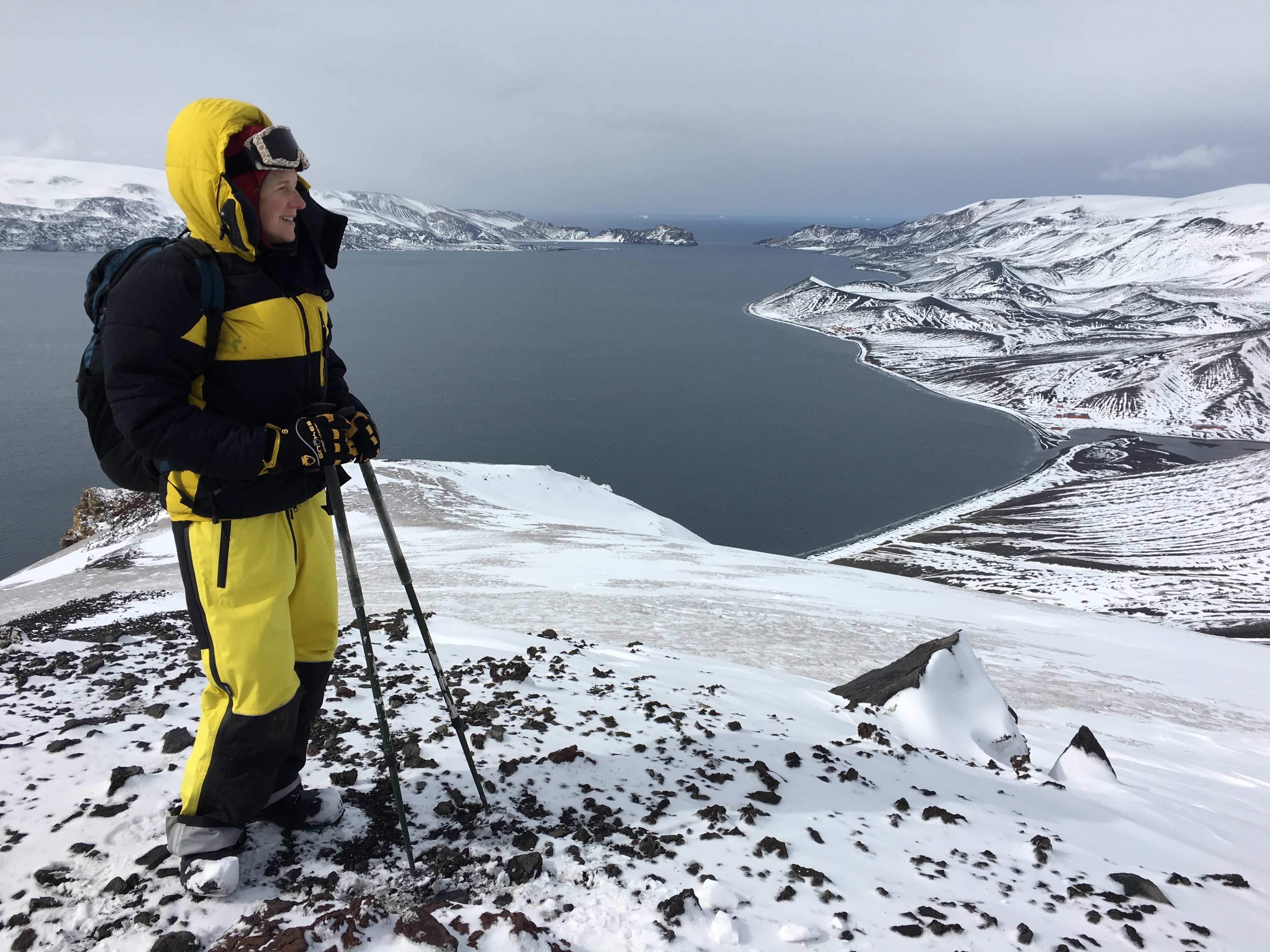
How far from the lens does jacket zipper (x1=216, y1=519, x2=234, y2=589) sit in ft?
8.44

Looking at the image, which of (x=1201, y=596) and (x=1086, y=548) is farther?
(x=1086, y=548)

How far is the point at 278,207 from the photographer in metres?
2.64

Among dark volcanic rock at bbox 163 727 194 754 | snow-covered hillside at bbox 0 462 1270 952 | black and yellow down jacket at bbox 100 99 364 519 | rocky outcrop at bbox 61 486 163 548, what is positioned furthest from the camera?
rocky outcrop at bbox 61 486 163 548

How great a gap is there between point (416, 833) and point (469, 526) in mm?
19610

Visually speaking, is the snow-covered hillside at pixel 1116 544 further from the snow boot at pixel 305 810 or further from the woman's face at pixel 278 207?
the woman's face at pixel 278 207

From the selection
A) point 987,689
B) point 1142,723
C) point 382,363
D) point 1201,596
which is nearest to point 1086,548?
point 1201,596

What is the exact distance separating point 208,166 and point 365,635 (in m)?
1.98

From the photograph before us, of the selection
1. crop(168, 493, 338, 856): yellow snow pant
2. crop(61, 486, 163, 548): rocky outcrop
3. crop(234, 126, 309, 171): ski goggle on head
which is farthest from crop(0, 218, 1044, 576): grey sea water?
crop(234, 126, 309, 171): ski goggle on head

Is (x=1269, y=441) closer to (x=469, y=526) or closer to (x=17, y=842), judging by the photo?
(x=469, y=526)

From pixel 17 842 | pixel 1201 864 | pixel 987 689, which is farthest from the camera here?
pixel 987 689

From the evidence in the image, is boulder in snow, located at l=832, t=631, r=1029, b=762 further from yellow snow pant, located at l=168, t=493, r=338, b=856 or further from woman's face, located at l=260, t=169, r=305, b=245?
woman's face, located at l=260, t=169, r=305, b=245

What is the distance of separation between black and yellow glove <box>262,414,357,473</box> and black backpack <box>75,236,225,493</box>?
0.40 meters

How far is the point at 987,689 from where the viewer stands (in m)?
7.10

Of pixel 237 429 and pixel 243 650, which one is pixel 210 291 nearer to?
pixel 237 429
